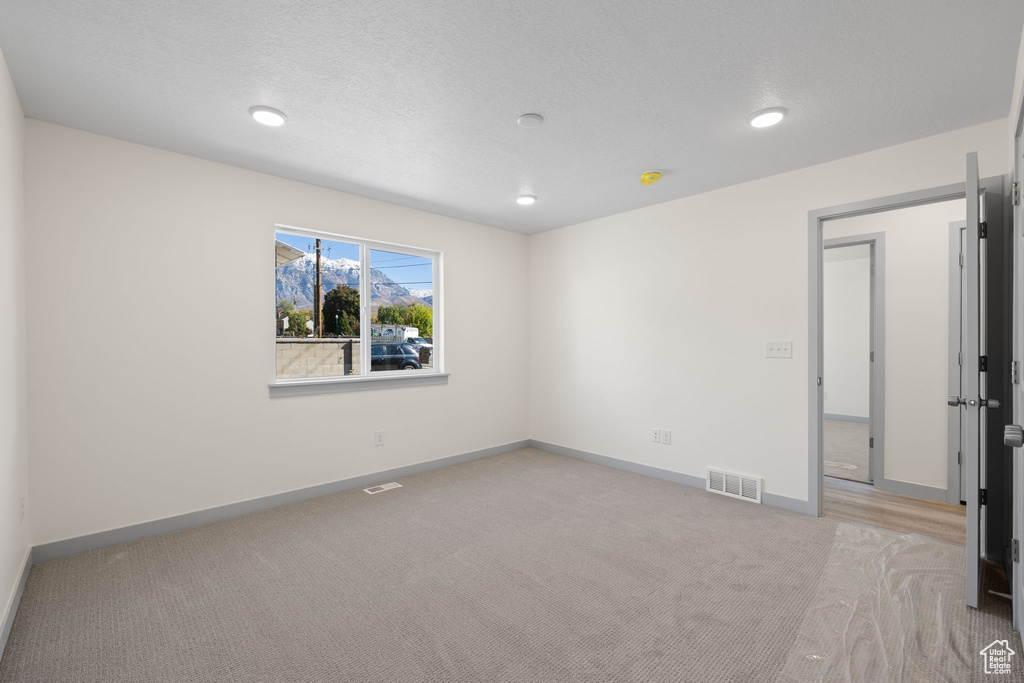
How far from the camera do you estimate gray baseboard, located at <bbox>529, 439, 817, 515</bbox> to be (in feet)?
11.0

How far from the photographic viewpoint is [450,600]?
2.20 m

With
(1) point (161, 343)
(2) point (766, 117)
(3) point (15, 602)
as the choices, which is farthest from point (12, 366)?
(2) point (766, 117)

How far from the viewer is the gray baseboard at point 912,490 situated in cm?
348

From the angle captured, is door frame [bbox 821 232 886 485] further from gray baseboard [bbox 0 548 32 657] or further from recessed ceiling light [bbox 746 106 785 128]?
gray baseboard [bbox 0 548 32 657]

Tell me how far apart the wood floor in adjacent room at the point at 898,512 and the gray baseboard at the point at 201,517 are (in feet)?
11.0

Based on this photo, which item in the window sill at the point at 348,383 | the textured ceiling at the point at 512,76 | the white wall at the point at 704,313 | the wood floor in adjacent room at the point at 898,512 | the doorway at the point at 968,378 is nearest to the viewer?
the textured ceiling at the point at 512,76

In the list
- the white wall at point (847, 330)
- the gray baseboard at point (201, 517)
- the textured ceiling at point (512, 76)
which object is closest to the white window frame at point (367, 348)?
the gray baseboard at point (201, 517)

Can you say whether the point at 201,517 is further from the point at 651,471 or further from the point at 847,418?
the point at 847,418

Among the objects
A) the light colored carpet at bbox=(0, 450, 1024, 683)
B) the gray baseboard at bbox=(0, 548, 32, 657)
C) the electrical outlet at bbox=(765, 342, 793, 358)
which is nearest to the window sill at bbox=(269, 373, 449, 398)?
the light colored carpet at bbox=(0, 450, 1024, 683)

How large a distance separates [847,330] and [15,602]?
346 inches

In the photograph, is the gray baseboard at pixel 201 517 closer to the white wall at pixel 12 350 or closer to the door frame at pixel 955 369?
the white wall at pixel 12 350

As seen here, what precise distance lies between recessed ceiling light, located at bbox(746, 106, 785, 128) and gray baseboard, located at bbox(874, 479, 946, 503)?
306 centimetres

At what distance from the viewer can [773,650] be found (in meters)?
1.83

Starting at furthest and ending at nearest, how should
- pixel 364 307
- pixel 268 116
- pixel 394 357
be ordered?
1. pixel 394 357
2. pixel 364 307
3. pixel 268 116
